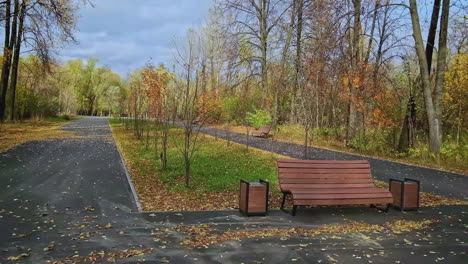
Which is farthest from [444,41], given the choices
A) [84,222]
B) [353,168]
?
[84,222]

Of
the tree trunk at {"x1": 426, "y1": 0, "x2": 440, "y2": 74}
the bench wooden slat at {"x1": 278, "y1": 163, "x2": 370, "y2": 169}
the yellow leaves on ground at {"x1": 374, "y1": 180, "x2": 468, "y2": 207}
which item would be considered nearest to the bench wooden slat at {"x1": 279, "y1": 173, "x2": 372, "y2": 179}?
the bench wooden slat at {"x1": 278, "y1": 163, "x2": 370, "y2": 169}

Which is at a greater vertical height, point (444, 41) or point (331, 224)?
point (444, 41)

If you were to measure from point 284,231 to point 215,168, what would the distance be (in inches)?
235

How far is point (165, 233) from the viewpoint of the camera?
5203 millimetres

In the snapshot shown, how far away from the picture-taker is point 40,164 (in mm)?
11102

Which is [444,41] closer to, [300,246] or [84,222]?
[300,246]

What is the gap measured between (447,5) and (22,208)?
15032 millimetres

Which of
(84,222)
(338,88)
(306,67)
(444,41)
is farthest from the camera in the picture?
(338,88)

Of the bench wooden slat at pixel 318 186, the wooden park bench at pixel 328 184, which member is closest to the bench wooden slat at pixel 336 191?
the wooden park bench at pixel 328 184

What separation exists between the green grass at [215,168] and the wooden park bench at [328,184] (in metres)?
2.15

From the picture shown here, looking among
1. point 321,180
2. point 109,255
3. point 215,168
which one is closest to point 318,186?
point 321,180

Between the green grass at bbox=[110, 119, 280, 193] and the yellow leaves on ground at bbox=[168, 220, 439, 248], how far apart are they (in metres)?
2.99

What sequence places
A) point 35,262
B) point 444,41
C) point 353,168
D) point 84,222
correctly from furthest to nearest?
point 444,41, point 353,168, point 84,222, point 35,262

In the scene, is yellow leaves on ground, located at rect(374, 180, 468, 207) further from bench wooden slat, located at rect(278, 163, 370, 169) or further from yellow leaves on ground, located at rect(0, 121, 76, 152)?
yellow leaves on ground, located at rect(0, 121, 76, 152)
